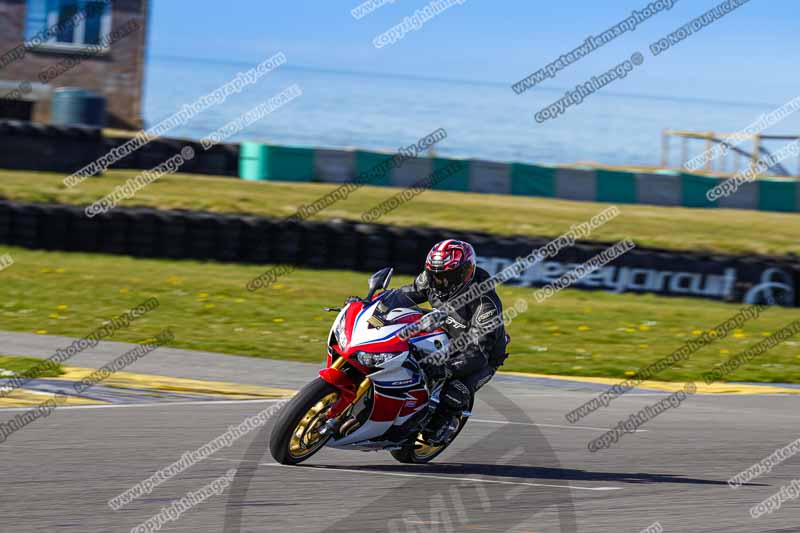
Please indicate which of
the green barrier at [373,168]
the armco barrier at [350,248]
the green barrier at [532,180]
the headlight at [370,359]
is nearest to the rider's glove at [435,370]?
the headlight at [370,359]

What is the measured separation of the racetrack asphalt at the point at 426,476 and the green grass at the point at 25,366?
6.01 ft

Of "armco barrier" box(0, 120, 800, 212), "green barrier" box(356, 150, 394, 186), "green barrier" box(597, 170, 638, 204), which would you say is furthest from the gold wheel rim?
"green barrier" box(597, 170, 638, 204)

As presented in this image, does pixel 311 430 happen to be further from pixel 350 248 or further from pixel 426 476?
pixel 350 248

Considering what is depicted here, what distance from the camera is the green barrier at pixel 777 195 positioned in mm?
30328

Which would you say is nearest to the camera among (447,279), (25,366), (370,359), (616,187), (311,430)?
(370,359)

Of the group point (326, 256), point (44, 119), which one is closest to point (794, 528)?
point (326, 256)

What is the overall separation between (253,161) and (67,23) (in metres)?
15.0

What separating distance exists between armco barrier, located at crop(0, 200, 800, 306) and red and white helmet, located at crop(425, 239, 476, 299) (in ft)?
35.1

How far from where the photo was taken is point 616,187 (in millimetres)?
30328

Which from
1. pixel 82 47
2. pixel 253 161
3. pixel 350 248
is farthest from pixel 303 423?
pixel 82 47

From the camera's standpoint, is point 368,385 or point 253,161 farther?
point 253,161

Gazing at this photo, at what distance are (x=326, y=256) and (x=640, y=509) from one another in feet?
42.5

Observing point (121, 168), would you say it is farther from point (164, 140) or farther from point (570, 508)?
point (570, 508)

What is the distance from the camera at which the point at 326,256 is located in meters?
19.7
